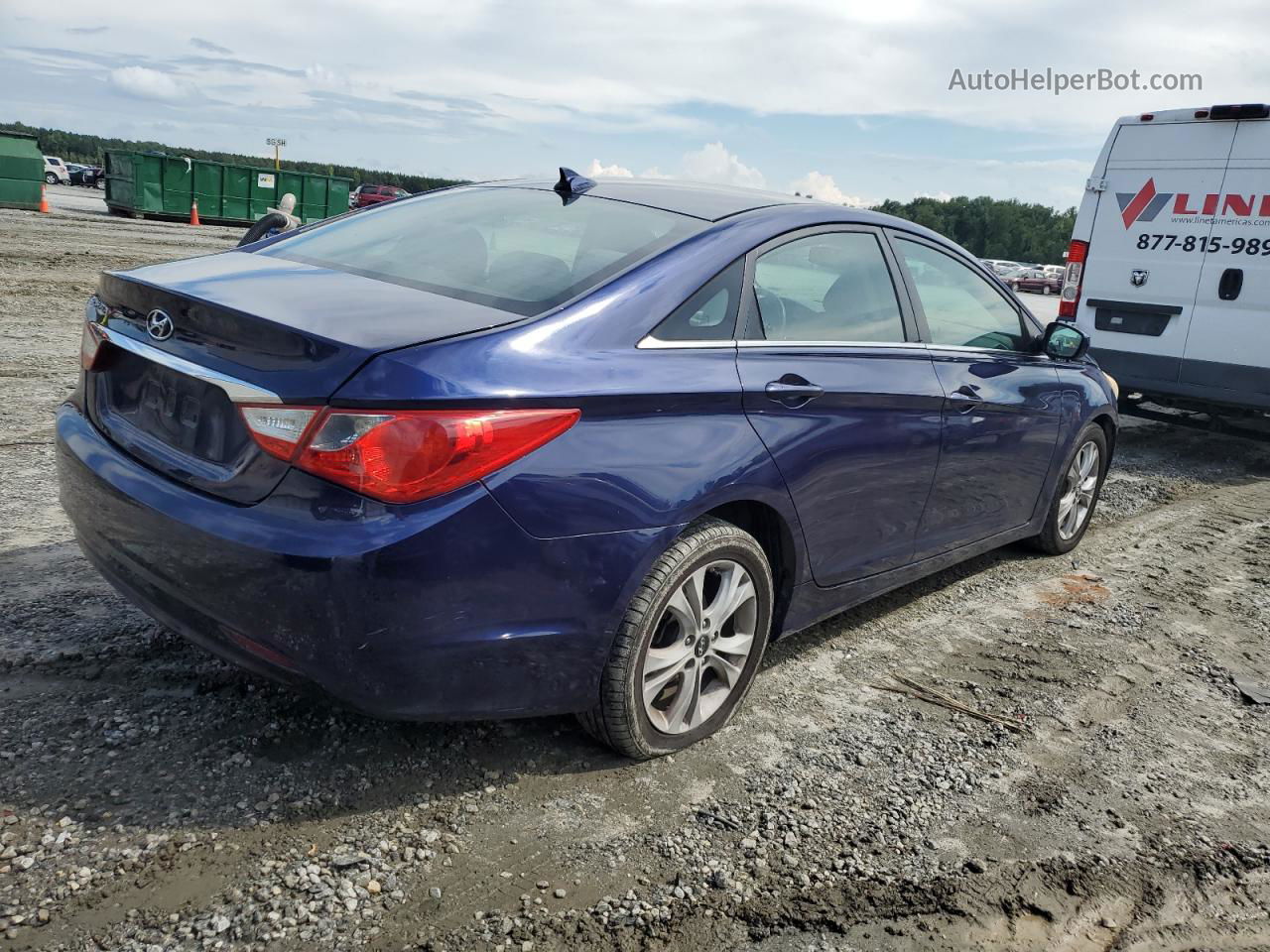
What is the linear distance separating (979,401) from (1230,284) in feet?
15.9

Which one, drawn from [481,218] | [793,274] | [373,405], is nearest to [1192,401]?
[793,274]

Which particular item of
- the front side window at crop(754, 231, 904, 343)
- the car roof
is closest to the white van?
the front side window at crop(754, 231, 904, 343)

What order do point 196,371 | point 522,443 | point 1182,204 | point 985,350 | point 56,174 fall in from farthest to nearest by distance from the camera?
point 56,174 < point 1182,204 < point 985,350 < point 196,371 < point 522,443

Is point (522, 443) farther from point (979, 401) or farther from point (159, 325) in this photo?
point (979, 401)

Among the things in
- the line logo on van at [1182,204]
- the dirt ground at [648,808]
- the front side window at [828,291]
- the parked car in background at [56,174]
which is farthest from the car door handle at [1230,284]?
the parked car in background at [56,174]

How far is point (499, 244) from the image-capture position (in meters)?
3.20

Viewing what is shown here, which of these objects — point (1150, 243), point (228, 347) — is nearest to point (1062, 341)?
point (228, 347)

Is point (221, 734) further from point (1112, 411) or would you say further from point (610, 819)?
point (1112, 411)

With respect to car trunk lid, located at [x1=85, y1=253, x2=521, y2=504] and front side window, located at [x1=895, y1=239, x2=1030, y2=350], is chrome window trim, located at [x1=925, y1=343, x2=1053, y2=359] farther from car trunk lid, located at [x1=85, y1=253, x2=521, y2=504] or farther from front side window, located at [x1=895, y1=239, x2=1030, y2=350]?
car trunk lid, located at [x1=85, y1=253, x2=521, y2=504]

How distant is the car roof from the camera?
11.2 ft

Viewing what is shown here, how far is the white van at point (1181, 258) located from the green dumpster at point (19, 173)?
2957 centimetres

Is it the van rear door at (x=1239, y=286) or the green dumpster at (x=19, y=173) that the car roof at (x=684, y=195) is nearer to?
the van rear door at (x=1239, y=286)

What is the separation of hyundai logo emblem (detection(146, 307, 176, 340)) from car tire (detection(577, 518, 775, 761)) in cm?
142

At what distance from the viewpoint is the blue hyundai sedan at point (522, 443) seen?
240 centimetres
